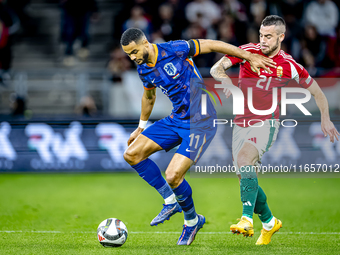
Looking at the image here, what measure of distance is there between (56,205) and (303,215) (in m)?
3.69

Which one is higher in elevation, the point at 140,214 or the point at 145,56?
the point at 145,56

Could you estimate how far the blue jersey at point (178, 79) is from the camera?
5152 mm

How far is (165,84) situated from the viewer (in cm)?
523

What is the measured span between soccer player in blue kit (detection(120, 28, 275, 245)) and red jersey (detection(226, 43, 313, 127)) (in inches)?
6.5

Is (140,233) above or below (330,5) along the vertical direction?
below

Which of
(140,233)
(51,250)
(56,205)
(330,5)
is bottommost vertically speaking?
(56,205)

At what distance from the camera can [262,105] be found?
17.3ft

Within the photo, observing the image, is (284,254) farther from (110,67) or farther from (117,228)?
(110,67)

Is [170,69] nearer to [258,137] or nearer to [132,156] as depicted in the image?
[132,156]

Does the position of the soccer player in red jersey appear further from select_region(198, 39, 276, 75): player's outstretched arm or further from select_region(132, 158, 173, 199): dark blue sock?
select_region(132, 158, 173, 199): dark blue sock

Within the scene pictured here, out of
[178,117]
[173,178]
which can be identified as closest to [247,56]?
[178,117]

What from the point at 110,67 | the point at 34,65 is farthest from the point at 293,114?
the point at 34,65

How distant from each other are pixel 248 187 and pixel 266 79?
3.81 feet

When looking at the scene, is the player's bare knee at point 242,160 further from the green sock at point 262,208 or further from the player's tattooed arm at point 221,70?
the player's tattooed arm at point 221,70
